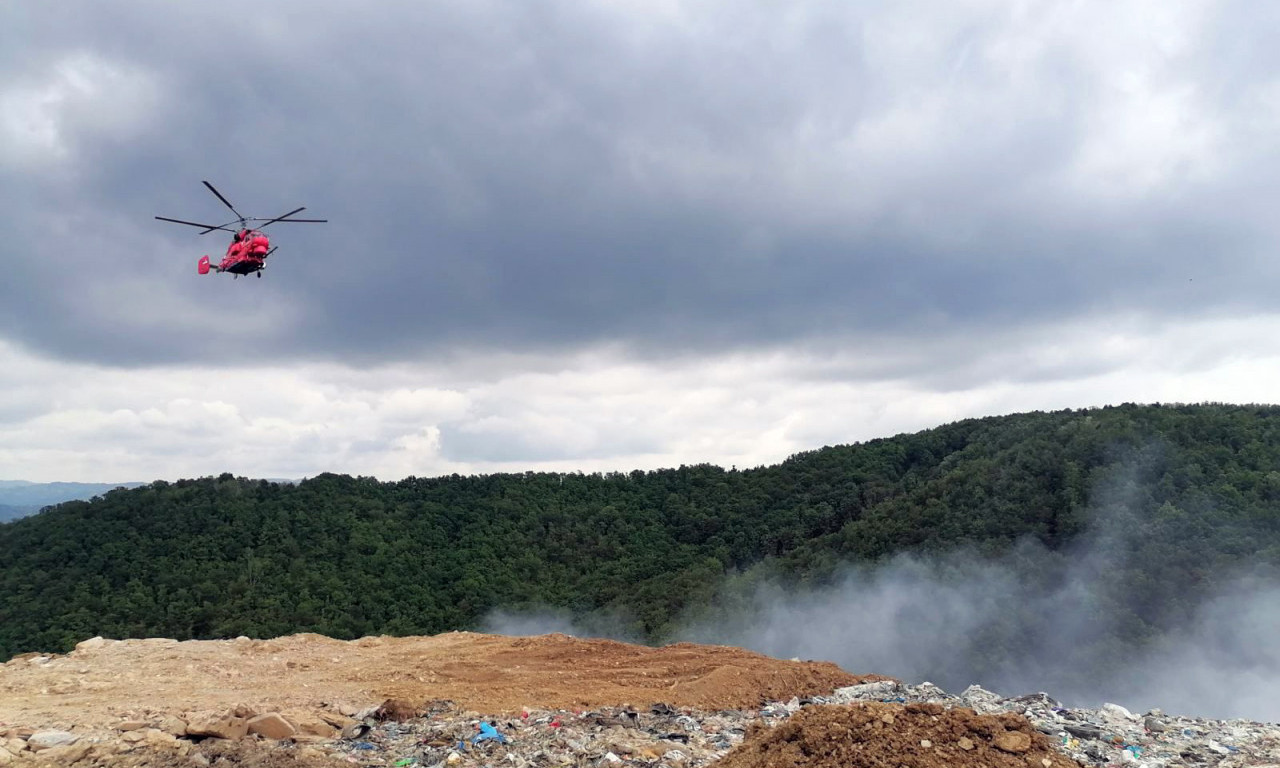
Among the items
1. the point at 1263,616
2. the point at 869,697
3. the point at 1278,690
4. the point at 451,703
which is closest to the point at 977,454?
the point at 1263,616

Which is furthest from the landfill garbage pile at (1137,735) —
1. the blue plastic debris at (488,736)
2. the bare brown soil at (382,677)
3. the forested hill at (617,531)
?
the forested hill at (617,531)

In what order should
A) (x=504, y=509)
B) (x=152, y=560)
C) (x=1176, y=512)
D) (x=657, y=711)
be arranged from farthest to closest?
(x=504, y=509) → (x=152, y=560) → (x=1176, y=512) → (x=657, y=711)

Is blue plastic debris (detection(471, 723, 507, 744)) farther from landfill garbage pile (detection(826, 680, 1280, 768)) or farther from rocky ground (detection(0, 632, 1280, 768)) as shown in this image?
landfill garbage pile (detection(826, 680, 1280, 768))

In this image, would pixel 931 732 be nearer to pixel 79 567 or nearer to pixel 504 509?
pixel 79 567

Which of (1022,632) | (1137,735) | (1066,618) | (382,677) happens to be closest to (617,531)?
(1022,632)

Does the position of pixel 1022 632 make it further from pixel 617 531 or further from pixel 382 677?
pixel 617 531

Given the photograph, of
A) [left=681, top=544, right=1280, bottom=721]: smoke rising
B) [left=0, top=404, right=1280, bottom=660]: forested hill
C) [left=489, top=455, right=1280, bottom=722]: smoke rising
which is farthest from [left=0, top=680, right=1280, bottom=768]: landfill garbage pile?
[left=0, top=404, right=1280, bottom=660]: forested hill
